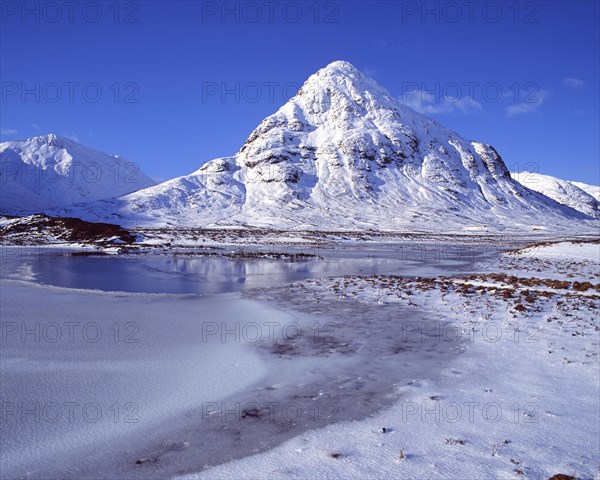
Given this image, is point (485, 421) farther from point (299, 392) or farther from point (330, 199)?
point (330, 199)

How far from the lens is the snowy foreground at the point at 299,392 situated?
5297 millimetres

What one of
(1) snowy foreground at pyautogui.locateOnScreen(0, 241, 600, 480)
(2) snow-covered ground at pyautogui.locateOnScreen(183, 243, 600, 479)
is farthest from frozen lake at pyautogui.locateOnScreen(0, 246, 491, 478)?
(2) snow-covered ground at pyautogui.locateOnScreen(183, 243, 600, 479)

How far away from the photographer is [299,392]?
25.0ft

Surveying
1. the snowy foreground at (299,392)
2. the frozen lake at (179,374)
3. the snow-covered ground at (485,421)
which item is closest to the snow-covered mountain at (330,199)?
the frozen lake at (179,374)

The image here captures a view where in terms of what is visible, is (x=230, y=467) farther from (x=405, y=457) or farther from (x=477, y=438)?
(x=477, y=438)

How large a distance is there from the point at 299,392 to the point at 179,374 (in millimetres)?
2387

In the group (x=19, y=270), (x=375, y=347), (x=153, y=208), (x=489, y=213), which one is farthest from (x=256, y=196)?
(x=375, y=347)

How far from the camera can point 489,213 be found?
175500 millimetres

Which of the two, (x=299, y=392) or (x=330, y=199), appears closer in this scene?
(x=299, y=392)

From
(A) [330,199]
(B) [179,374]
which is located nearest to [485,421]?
(B) [179,374]

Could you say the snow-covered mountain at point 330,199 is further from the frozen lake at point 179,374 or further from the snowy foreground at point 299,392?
the snowy foreground at point 299,392

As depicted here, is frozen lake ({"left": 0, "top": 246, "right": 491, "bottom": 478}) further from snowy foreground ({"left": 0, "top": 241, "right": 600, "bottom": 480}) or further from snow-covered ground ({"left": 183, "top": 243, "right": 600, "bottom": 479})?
snow-covered ground ({"left": 183, "top": 243, "right": 600, "bottom": 479})

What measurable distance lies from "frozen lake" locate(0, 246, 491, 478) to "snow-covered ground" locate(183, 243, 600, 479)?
43 centimetres

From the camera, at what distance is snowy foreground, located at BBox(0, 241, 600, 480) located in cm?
530
